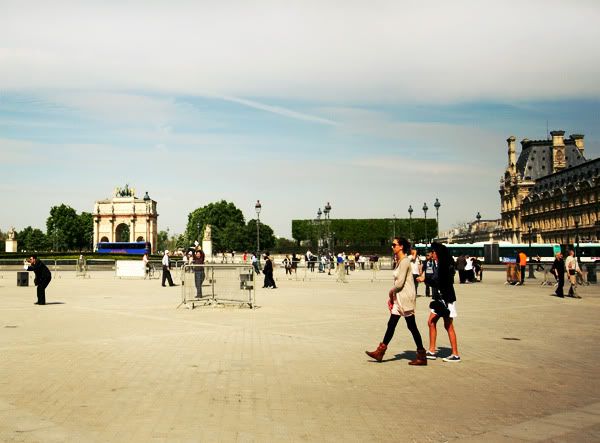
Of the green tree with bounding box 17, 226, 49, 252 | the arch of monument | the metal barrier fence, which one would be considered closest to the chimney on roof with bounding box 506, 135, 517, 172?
the arch of monument

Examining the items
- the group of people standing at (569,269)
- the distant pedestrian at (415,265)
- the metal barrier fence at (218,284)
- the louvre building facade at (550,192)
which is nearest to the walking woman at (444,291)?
the metal barrier fence at (218,284)

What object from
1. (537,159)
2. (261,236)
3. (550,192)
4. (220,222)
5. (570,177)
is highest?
(537,159)

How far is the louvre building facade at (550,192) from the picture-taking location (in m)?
99.7

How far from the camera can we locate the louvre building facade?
327 feet

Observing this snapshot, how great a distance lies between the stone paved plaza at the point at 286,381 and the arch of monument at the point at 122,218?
391 ft

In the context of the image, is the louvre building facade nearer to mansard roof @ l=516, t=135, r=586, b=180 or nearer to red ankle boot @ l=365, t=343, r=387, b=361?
mansard roof @ l=516, t=135, r=586, b=180

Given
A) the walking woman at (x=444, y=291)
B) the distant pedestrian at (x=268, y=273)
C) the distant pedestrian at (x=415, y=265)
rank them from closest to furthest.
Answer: the walking woman at (x=444, y=291), the distant pedestrian at (x=415, y=265), the distant pedestrian at (x=268, y=273)

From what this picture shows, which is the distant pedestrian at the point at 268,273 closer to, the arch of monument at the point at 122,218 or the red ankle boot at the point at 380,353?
the red ankle boot at the point at 380,353

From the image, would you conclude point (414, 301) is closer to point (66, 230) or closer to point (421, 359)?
point (421, 359)

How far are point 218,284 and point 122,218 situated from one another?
121m

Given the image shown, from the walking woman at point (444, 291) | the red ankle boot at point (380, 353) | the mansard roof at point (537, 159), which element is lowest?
the red ankle boot at point (380, 353)

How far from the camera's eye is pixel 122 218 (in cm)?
13438

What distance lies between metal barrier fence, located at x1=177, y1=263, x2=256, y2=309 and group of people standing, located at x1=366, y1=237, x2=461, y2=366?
896cm

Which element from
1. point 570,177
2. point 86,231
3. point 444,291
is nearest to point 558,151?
point 570,177
